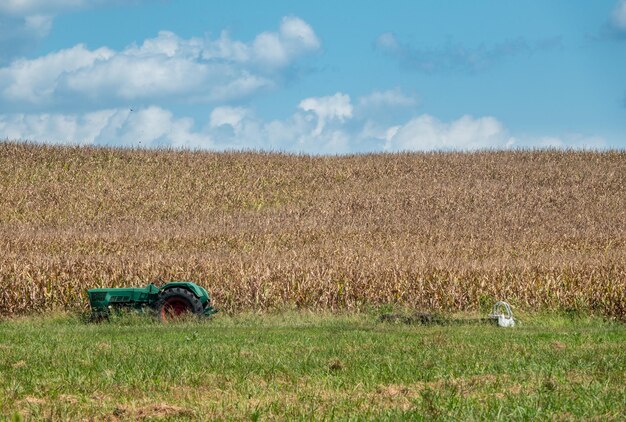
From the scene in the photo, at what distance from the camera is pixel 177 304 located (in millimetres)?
21656

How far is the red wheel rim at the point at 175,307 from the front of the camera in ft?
70.8

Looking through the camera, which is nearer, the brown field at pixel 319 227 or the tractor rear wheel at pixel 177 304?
the tractor rear wheel at pixel 177 304

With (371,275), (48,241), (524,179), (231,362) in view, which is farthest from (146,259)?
(524,179)

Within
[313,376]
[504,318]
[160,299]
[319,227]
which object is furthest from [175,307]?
[319,227]

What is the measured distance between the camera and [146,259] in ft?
89.9

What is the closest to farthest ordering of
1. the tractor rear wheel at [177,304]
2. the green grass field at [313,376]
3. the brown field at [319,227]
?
the green grass field at [313,376], the tractor rear wheel at [177,304], the brown field at [319,227]

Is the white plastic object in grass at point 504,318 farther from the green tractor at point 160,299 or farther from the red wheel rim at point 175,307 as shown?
the red wheel rim at point 175,307

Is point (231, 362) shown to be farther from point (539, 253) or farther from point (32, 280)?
point (539, 253)

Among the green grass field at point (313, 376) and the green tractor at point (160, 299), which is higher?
the green grass field at point (313, 376)

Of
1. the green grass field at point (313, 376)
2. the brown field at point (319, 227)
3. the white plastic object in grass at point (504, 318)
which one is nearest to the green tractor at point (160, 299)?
the brown field at point (319, 227)

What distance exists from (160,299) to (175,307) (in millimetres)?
375

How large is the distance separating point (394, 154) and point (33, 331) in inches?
1624

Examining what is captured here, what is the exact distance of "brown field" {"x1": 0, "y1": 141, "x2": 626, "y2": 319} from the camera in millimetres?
25141

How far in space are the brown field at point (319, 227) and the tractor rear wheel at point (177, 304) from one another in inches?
122
